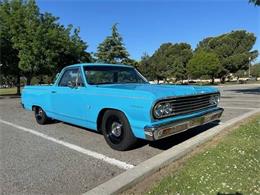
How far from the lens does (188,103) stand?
5297 mm

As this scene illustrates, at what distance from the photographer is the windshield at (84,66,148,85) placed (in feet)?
21.1

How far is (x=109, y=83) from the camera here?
21.4ft

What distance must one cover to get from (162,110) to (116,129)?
1.08 meters

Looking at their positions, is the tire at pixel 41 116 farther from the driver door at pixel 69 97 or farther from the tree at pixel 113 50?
the tree at pixel 113 50

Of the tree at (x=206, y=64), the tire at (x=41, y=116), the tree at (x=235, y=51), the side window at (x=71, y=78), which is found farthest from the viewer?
the tree at (x=235, y=51)

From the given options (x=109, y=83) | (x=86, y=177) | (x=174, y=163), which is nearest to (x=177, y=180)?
(x=174, y=163)

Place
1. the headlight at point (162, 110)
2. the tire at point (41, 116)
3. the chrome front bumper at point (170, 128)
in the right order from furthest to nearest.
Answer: the tire at point (41, 116) < the headlight at point (162, 110) < the chrome front bumper at point (170, 128)

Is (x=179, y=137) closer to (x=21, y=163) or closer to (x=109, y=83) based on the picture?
(x=109, y=83)

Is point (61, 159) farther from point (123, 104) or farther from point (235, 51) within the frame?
point (235, 51)

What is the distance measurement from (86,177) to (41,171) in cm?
78

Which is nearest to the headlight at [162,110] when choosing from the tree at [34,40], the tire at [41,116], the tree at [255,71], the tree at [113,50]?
the tire at [41,116]

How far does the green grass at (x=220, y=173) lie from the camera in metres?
3.43

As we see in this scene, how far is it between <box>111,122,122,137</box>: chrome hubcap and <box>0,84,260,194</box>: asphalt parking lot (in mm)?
331

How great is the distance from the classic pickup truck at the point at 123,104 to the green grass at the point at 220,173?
696 mm
